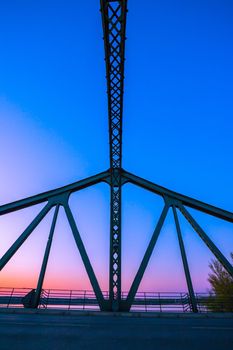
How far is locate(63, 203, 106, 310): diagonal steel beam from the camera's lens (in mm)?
14984

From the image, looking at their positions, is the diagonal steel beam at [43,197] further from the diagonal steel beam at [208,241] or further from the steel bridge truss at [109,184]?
the diagonal steel beam at [208,241]

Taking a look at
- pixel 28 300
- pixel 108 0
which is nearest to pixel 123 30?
pixel 108 0

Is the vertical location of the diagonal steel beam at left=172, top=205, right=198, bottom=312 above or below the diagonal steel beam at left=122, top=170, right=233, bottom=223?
below

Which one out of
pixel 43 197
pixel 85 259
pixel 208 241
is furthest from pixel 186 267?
pixel 43 197

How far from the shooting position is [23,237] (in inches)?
651

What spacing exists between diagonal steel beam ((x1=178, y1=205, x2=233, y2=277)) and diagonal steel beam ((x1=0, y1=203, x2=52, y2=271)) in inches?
417

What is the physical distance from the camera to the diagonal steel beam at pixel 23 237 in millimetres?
15648

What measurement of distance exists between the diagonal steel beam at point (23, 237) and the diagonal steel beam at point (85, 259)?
161 cm

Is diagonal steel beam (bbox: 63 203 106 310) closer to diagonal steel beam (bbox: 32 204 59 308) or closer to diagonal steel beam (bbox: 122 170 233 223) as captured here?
diagonal steel beam (bbox: 32 204 59 308)

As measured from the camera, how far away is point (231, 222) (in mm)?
18406

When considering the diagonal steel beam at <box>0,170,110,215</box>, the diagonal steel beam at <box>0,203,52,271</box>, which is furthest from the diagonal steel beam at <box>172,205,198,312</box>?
the diagonal steel beam at <box>0,203,52,271</box>

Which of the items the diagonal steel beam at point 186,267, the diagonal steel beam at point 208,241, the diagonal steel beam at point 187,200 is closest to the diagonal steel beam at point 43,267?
the diagonal steel beam at point 187,200

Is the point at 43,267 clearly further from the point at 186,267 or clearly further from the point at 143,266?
the point at 186,267

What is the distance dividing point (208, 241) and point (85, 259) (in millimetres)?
8898
